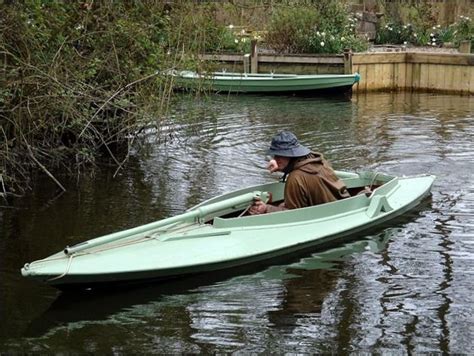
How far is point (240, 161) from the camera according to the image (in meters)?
13.9

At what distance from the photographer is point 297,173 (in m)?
8.93

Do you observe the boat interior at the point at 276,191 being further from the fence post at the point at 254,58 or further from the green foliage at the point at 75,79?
the fence post at the point at 254,58

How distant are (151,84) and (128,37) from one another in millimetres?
864

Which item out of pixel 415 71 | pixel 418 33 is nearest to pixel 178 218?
pixel 415 71

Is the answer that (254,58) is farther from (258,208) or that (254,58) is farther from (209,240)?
(209,240)

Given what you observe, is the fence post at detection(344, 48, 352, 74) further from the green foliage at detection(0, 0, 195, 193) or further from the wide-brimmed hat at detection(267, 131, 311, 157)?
the wide-brimmed hat at detection(267, 131, 311, 157)

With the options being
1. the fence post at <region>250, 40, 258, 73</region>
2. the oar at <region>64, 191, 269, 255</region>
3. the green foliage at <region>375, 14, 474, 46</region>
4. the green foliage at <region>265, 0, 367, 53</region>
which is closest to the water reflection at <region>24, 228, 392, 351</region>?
the oar at <region>64, 191, 269, 255</region>

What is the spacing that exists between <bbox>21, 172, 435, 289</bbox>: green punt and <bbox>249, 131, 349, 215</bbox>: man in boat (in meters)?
0.16

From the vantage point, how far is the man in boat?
8914mm

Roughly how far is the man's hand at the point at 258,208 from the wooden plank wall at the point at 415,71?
1450 centimetres

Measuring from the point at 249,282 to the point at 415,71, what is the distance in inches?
655

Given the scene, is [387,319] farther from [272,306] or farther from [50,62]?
[50,62]

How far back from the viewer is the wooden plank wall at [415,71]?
22875 millimetres

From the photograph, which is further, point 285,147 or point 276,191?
point 276,191
